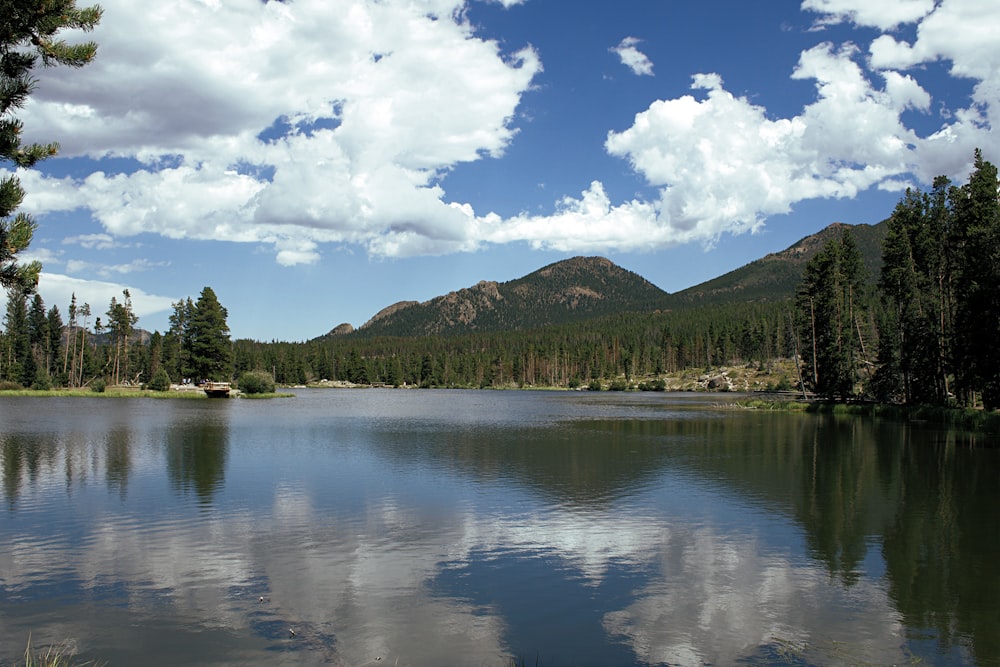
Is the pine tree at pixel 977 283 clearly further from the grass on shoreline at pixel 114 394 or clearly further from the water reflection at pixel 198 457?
the grass on shoreline at pixel 114 394

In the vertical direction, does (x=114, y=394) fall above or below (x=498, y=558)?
above

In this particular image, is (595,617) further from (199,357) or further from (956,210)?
(199,357)

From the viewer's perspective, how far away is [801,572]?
646 inches

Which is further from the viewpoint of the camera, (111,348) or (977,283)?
(111,348)

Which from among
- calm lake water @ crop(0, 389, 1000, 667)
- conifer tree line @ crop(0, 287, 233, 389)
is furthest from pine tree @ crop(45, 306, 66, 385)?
calm lake water @ crop(0, 389, 1000, 667)

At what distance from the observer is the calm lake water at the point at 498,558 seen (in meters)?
12.1

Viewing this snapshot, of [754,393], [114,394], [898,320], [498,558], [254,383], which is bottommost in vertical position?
[754,393]

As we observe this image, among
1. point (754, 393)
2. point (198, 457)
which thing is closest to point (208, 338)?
point (198, 457)

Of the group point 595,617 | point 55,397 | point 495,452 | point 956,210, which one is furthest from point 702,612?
point 55,397

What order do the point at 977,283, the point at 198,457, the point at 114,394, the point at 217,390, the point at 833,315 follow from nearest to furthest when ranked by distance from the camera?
the point at 198,457
the point at 977,283
the point at 833,315
the point at 217,390
the point at 114,394

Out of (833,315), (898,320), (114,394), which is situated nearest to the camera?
(898,320)

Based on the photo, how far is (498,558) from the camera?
1750 cm

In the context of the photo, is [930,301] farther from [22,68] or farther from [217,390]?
[217,390]

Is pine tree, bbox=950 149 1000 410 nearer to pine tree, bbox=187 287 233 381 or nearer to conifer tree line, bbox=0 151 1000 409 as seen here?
conifer tree line, bbox=0 151 1000 409
